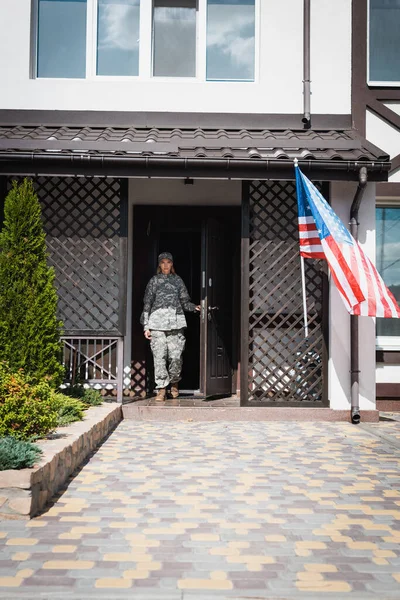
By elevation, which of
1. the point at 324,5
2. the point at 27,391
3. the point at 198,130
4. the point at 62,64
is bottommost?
the point at 27,391

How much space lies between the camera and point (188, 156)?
7.54 meters

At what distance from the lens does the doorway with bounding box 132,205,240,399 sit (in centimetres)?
920

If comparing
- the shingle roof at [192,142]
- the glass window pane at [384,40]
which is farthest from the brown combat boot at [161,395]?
the glass window pane at [384,40]

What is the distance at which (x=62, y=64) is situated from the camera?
9.05 meters

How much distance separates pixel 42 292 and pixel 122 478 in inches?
102

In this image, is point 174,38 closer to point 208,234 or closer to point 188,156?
point 188,156

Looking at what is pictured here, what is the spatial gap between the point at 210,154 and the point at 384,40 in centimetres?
356

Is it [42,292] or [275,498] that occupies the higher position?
[42,292]

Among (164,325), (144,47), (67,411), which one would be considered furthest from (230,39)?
(67,411)

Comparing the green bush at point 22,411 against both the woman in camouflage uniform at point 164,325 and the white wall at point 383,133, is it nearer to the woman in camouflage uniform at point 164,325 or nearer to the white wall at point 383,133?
the woman in camouflage uniform at point 164,325

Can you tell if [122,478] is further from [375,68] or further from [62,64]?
[375,68]

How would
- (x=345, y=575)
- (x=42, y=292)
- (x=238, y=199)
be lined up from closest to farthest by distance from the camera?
(x=345, y=575), (x=42, y=292), (x=238, y=199)

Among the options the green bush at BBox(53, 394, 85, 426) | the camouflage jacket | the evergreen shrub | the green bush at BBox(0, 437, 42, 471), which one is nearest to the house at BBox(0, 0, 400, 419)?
the camouflage jacket

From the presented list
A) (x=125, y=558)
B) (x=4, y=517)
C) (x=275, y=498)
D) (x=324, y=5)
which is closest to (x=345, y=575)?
(x=125, y=558)
